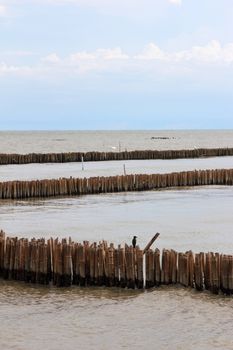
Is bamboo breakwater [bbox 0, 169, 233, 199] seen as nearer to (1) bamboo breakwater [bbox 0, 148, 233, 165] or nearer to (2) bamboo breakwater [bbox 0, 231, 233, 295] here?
(2) bamboo breakwater [bbox 0, 231, 233, 295]

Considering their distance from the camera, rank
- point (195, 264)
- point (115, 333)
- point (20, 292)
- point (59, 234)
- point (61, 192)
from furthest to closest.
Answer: point (61, 192) < point (59, 234) < point (20, 292) < point (195, 264) < point (115, 333)

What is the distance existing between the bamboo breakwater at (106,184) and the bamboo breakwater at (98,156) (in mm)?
25488

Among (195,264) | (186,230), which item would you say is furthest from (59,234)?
(195,264)

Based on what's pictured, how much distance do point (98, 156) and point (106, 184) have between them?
31.2 meters

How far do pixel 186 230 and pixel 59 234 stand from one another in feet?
12.8

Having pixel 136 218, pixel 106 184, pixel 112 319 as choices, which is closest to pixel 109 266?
pixel 112 319

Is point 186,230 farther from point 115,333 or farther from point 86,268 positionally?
point 115,333

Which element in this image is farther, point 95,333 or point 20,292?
point 20,292

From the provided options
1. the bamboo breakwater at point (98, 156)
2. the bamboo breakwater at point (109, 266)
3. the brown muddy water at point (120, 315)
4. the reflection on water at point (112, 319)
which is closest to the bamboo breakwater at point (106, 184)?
the brown muddy water at point (120, 315)

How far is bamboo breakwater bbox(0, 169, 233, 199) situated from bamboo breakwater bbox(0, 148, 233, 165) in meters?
25.5

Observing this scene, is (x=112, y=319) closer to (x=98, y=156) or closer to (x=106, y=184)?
(x=106, y=184)

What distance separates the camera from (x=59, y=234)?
1931 cm

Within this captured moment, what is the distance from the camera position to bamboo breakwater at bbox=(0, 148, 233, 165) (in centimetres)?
5844

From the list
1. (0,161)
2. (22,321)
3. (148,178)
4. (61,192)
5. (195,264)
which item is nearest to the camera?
(22,321)
